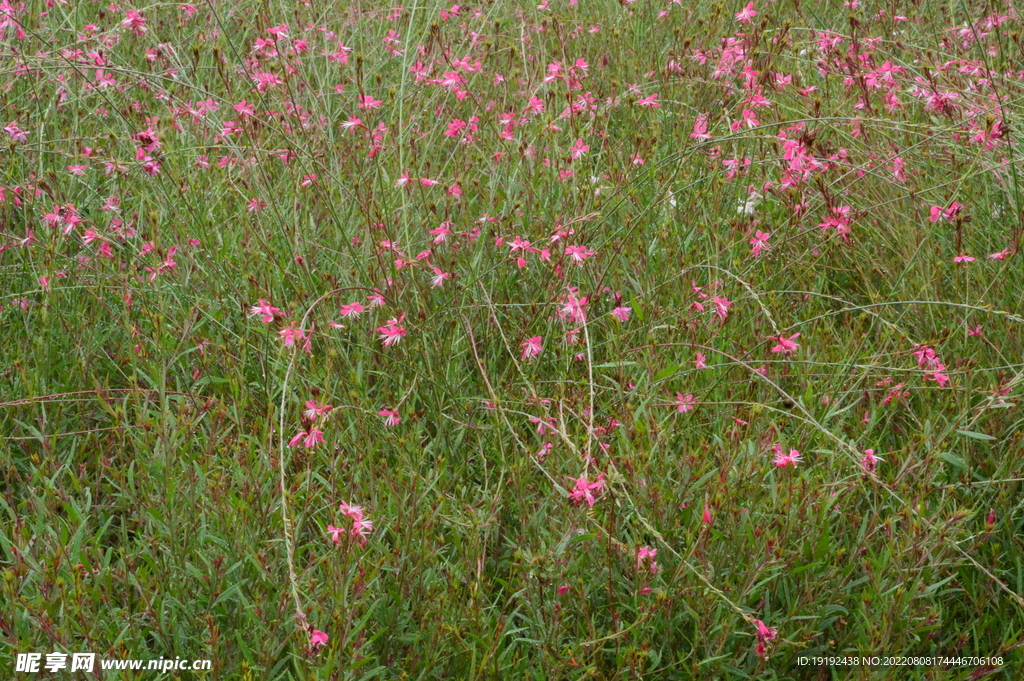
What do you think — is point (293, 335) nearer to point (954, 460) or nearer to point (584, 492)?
point (584, 492)

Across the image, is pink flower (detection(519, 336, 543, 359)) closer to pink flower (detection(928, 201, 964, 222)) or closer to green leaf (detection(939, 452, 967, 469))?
green leaf (detection(939, 452, 967, 469))

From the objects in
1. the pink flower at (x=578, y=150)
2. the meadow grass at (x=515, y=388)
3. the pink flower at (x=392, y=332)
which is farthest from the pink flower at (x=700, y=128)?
the pink flower at (x=392, y=332)

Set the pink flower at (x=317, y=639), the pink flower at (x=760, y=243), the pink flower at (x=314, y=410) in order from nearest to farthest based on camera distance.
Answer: the pink flower at (x=317, y=639), the pink flower at (x=314, y=410), the pink flower at (x=760, y=243)

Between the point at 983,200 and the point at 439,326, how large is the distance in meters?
1.76

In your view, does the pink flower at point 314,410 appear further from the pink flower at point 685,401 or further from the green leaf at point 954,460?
the green leaf at point 954,460

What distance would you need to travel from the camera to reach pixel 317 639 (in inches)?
55.7

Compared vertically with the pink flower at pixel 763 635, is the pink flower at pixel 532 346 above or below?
below

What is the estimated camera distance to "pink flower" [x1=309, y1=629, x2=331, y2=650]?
141 centimetres

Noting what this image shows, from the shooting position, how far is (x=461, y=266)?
276 cm

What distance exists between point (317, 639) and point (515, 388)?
3.77ft

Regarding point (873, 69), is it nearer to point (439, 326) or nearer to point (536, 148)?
point (536, 148)

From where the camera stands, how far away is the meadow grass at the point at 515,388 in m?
1.69

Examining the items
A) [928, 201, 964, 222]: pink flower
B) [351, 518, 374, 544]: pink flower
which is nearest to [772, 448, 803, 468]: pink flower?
[351, 518, 374, 544]: pink flower

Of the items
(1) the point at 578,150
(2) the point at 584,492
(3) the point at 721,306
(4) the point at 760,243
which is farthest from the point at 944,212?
(2) the point at 584,492
